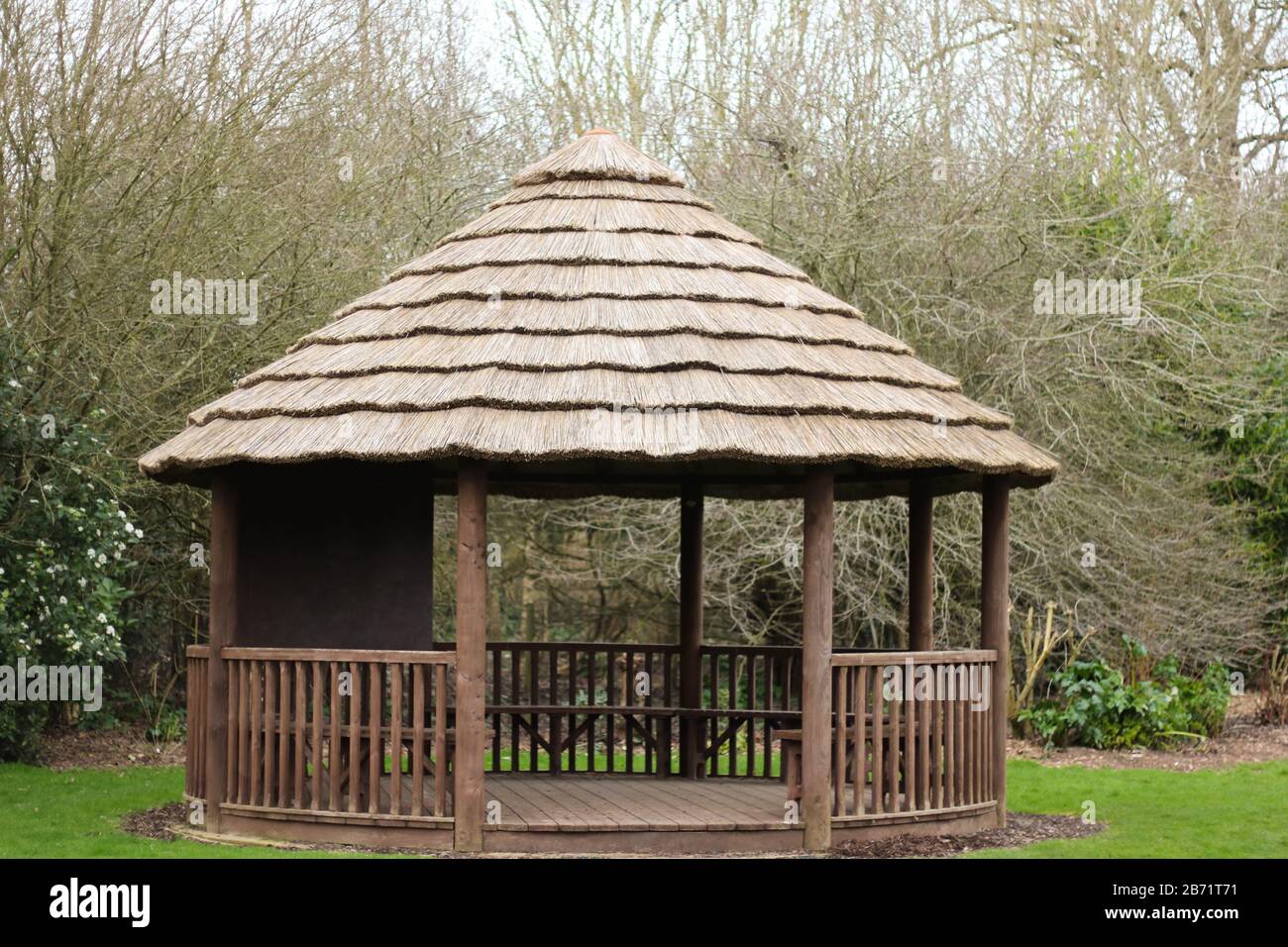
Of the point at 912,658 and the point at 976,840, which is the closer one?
the point at 912,658

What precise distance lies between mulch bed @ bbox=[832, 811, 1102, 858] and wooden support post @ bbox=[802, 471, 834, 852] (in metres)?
0.25

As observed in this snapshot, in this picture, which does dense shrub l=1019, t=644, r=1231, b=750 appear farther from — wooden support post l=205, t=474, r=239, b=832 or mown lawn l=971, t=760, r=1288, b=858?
wooden support post l=205, t=474, r=239, b=832

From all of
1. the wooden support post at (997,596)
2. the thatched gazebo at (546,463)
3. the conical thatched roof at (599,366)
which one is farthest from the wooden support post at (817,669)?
the wooden support post at (997,596)

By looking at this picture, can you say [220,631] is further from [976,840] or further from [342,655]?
[976,840]

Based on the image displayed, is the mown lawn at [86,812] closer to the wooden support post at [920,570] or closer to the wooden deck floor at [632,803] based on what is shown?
the wooden deck floor at [632,803]

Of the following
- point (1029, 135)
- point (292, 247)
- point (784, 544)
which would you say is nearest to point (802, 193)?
point (1029, 135)

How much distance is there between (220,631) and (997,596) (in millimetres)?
4893

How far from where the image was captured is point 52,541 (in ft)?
41.3

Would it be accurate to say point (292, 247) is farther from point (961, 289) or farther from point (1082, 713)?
point (1082, 713)

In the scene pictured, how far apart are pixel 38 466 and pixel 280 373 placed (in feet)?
13.8

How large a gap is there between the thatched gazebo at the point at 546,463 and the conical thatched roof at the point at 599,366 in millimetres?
21

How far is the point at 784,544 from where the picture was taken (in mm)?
15234

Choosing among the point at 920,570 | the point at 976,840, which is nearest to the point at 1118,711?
the point at 920,570

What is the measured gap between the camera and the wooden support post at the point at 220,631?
9531mm
